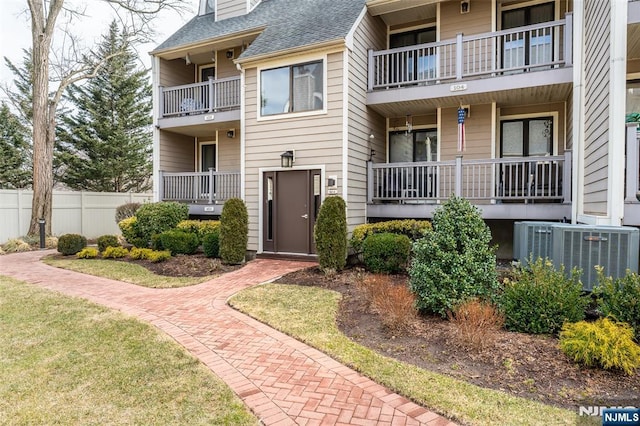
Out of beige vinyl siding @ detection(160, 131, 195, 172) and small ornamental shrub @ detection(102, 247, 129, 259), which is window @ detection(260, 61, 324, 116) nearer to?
beige vinyl siding @ detection(160, 131, 195, 172)

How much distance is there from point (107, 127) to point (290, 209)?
57.0 feet

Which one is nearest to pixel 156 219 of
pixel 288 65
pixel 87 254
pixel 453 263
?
pixel 87 254

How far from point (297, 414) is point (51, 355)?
3.15 m

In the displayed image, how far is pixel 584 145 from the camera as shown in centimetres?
757

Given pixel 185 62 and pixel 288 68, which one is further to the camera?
pixel 185 62

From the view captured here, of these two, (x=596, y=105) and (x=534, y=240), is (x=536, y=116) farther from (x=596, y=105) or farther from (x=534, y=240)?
(x=534, y=240)

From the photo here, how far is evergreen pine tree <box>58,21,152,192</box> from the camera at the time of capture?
21.9 meters

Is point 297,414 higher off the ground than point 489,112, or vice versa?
point 489,112

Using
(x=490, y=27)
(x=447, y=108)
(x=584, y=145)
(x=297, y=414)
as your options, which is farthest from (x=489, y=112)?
(x=297, y=414)

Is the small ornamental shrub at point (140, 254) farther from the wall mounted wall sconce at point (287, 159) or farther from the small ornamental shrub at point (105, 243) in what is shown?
the wall mounted wall sconce at point (287, 159)

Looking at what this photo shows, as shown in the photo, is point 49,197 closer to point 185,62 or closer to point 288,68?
point 185,62

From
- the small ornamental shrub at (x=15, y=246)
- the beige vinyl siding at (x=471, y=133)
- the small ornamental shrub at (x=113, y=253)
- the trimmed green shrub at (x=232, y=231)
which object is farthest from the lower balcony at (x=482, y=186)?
the small ornamental shrub at (x=15, y=246)

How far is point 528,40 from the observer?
31.1 ft

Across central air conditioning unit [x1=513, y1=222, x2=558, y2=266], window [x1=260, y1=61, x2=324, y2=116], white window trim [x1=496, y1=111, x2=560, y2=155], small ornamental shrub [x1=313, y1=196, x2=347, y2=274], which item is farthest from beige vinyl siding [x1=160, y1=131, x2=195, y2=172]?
central air conditioning unit [x1=513, y1=222, x2=558, y2=266]
